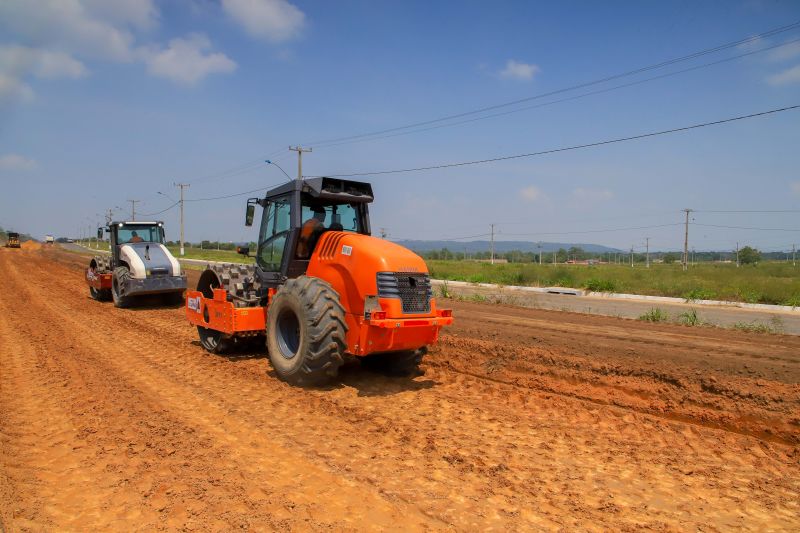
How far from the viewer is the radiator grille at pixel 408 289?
6.25 meters

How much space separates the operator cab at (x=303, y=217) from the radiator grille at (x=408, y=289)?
1.72 m

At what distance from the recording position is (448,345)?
9.13 metres

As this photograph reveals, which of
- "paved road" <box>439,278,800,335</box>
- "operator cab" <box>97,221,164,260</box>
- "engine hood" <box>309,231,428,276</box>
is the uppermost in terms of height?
"operator cab" <box>97,221,164,260</box>

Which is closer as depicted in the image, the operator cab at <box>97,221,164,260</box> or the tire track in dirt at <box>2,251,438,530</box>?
the tire track in dirt at <box>2,251,438,530</box>

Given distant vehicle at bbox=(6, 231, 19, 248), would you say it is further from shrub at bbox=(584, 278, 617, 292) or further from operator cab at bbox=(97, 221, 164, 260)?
shrub at bbox=(584, 278, 617, 292)

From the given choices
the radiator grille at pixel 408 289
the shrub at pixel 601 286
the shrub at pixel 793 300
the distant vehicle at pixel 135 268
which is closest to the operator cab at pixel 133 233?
the distant vehicle at pixel 135 268

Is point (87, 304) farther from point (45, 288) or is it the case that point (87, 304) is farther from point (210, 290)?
point (210, 290)

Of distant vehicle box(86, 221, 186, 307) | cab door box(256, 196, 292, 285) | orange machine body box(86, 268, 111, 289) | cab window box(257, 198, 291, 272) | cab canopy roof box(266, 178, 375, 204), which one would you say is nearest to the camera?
cab canopy roof box(266, 178, 375, 204)

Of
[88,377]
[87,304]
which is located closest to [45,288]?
[87,304]

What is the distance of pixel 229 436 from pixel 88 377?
3.19 m

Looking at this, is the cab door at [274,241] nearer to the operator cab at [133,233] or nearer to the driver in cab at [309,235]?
the driver in cab at [309,235]

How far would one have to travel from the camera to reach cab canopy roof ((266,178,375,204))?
7375 mm

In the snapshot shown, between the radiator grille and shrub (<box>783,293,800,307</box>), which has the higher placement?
the radiator grille

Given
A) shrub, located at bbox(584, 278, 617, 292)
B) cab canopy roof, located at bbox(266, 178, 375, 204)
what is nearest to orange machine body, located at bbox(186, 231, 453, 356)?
cab canopy roof, located at bbox(266, 178, 375, 204)
